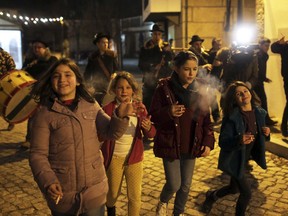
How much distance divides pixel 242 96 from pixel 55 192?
7.33 ft

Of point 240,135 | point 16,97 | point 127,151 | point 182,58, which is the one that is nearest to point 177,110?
point 182,58

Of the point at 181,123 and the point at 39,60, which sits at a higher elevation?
the point at 39,60

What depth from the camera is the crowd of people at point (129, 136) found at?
2484 millimetres

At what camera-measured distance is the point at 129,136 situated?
11.7ft

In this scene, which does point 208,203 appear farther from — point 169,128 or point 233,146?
point 169,128

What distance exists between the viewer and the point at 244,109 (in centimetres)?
393

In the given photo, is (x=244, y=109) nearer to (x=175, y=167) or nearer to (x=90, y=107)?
(x=175, y=167)

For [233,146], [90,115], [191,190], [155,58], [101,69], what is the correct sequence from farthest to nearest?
[155,58] < [101,69] < [191,190] < [233,146] < [90,115]

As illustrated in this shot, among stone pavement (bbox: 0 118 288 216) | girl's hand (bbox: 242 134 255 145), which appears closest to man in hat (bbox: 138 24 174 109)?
stone pavement (bbox: 0 118 288 216)

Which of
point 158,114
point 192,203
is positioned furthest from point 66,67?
point 192,203

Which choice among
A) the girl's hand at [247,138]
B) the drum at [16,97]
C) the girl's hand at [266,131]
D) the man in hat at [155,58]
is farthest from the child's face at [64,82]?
the man in hat at [155,58]

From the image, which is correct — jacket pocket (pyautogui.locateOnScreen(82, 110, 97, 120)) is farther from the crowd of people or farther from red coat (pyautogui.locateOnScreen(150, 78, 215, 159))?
red coat (pyautogui.locateOnScreen(150, 78, 215, 159))

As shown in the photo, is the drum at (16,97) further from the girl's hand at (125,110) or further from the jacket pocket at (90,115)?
the girl's hand at (125,110)

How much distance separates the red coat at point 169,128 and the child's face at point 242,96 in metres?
0.44
